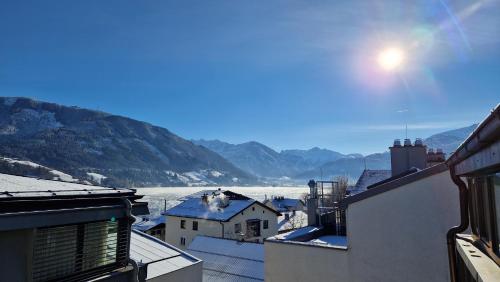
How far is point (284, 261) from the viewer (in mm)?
12539

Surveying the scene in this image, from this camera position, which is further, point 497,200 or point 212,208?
point 212,208

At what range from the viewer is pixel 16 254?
490 cm

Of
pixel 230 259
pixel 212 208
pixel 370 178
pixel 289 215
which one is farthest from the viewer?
pixel 289 215

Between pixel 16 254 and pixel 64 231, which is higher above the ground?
pixel 64 231

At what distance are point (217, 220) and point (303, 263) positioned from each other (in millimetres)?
22780

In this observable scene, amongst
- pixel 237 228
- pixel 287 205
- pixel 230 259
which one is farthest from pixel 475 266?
pixel 287 205

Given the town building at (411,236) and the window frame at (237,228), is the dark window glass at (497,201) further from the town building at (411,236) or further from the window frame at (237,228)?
the window frame at (237,228)

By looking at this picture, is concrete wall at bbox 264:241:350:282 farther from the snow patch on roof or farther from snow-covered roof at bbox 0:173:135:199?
the snow patch on roof

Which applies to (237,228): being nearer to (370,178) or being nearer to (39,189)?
(370,178)

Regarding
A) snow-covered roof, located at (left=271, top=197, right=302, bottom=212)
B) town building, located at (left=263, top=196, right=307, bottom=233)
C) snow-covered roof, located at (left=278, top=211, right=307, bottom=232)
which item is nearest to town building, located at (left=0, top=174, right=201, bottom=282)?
town building, located at (left=263, top=196, right=307, bottom=233)

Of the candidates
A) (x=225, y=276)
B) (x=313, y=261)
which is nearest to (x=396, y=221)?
(x=313, y=261)

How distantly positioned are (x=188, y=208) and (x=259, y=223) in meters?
8.28

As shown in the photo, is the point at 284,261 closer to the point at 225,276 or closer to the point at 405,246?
the point at 405,246

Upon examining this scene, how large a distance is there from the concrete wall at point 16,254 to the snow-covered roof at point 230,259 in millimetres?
16196
